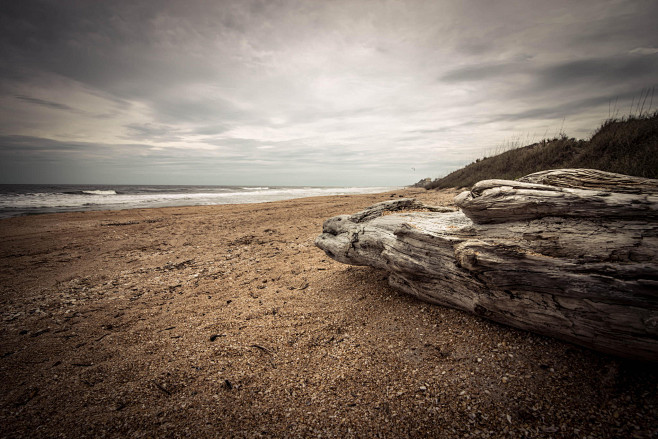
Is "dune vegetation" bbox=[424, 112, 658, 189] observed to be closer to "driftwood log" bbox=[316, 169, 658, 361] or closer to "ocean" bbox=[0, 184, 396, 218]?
"driftwood log" bbox=[316, 169, 658, 361]

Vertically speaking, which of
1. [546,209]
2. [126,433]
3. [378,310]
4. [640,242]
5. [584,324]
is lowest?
[126,433]

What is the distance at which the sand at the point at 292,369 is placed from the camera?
213cm

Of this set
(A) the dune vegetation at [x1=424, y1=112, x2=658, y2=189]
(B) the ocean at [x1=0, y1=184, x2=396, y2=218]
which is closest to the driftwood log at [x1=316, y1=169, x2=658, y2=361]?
(A) the dune vegetation at [x1=424, y1=112, x2=658, y2=189]

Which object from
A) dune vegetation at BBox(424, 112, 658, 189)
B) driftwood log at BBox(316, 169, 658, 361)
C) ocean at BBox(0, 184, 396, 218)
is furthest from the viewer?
ocean at BBox(0, 184, 396, 218)

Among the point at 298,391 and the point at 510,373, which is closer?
the point at 510,373

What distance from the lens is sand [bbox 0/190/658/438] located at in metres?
2.13

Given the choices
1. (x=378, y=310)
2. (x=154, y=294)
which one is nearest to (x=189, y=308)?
(x=154, y=294)

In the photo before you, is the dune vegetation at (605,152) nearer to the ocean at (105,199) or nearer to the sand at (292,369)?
the sand at (292,369)

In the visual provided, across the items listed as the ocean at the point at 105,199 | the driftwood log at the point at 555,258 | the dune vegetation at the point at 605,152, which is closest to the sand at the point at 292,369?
the driftwood log at the point at 555,258

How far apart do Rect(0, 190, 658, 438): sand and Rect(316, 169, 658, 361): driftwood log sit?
0.36m

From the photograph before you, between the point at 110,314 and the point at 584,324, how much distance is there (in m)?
6.86

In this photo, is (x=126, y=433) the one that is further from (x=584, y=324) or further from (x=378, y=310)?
(x=584, y=324)

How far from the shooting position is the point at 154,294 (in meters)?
5.18

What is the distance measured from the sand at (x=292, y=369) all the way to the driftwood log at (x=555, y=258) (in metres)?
0.36
